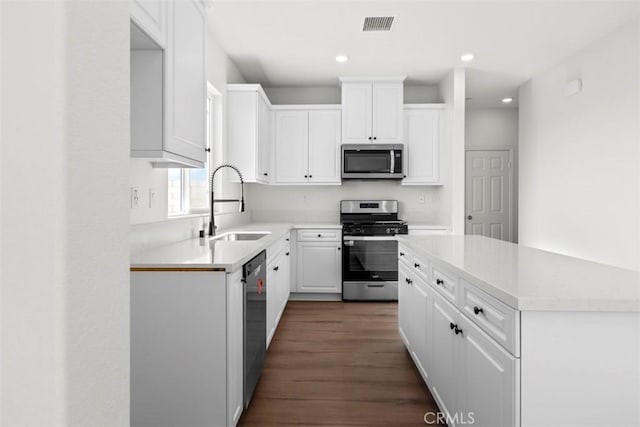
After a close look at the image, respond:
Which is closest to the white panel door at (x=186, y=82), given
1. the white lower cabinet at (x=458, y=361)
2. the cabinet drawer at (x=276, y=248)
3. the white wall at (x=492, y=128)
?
the cabinet drawer at (x=276, y=248)

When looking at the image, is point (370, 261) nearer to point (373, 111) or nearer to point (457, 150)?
point (457, 150)

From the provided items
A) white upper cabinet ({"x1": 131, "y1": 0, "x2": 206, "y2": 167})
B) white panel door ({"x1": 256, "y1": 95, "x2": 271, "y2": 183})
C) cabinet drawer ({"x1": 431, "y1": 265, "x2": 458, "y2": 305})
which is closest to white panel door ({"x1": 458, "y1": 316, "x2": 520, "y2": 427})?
cabinet drawer ({"x1": 431, "y1": 265, "x2": 458, "y2": 305})

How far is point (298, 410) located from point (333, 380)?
40cm

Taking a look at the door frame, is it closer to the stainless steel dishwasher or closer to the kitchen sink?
the kitchen sink

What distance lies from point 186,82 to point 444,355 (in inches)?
72.6

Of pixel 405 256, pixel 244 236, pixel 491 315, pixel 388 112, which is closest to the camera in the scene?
pixel 491 315

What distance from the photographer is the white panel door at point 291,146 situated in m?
4.79

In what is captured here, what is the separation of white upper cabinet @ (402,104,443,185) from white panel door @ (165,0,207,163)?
3.05 meters

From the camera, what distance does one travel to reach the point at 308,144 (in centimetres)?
480

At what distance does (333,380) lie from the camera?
2479mm
